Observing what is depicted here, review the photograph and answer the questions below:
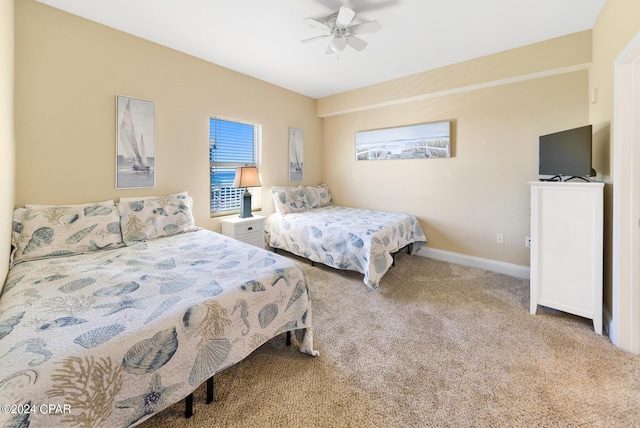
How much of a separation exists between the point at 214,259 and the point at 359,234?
1560 millimetres

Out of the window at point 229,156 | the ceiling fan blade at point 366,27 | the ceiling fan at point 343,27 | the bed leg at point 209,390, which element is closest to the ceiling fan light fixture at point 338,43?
the ceiling fan at point 343,27

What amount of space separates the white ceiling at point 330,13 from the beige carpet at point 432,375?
8.37ft

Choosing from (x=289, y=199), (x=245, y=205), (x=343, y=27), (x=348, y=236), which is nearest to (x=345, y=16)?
(x=343, y=27)

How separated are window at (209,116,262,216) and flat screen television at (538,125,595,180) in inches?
132

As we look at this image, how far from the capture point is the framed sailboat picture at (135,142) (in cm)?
261

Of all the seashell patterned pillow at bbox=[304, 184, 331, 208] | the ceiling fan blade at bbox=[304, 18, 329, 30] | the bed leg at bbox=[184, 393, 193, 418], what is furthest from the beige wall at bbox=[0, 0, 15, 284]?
the seashell patterned pillow at bbox=[304, 184, 331, 208]

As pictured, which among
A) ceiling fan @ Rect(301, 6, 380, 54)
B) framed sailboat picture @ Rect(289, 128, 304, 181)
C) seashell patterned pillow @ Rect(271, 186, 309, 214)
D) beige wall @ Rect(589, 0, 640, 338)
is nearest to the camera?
beige wall @ Rect(589, 0, 640, 338)

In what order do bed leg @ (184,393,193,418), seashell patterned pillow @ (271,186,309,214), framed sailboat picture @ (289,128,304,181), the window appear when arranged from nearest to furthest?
bed leg @ (184,393,193,418) → the window → seashell patterned pillow @ (271,186,309,214) → framed sailboat picture @ (289,128,304,181)

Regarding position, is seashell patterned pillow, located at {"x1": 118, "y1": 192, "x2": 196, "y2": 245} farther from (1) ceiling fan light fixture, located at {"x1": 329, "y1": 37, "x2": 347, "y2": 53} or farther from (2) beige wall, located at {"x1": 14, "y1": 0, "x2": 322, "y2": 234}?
(1) ceiling fan light fixture, located at {"x1": 329, "y1": 37, "x2": 347, "y2": 53}

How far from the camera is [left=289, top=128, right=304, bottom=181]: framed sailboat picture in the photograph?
4387 millimetres

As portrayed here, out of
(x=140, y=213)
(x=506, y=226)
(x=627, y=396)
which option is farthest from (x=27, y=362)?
(x=506, y=226)

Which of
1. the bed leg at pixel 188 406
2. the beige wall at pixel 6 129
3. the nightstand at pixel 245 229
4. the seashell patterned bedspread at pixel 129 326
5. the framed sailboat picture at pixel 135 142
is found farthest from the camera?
the nightstand at pixel 245 229

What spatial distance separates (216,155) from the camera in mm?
3541

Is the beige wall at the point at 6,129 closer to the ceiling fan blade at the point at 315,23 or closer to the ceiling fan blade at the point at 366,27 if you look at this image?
the ceiling fan blade at the point at 315,23
